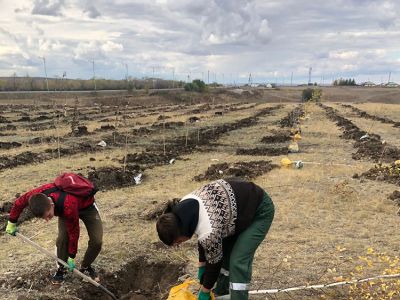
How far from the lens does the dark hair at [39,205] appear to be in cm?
421

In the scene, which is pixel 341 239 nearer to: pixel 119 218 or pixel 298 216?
pixel 298 216

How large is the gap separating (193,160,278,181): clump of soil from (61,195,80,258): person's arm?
6.41m

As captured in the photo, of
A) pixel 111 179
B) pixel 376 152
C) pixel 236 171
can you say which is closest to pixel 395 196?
pixel 236 171

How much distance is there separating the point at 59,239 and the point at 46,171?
789cm

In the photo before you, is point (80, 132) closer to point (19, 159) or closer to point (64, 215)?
point (19, 159)

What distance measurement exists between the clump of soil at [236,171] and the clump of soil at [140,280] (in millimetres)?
5165

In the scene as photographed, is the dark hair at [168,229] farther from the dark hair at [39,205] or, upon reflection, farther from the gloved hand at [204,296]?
the dark hair at [39,205]

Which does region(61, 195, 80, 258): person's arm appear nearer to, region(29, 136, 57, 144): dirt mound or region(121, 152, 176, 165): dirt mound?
region(121, 152, 176, 165): dirt mound

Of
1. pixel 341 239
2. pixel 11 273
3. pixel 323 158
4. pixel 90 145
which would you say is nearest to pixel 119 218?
pixel 11 273

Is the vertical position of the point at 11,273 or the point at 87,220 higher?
the point at 87,220

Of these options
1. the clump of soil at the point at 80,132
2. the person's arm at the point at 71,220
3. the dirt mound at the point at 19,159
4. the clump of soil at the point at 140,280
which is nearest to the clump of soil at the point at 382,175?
the clump of soil at the point at 140,280

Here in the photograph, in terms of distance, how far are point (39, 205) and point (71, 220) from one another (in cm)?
65

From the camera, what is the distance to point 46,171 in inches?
501

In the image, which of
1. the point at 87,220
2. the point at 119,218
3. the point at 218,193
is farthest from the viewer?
the point at 119,218
